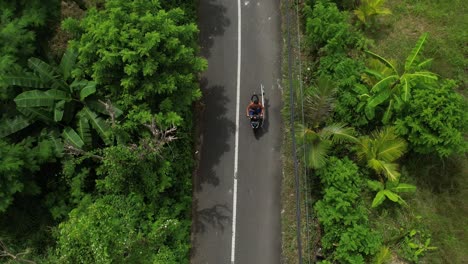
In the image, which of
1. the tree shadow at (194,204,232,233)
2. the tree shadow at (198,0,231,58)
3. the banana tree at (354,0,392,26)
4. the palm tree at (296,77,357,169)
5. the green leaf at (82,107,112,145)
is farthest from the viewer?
the tree shadow at (198,0,231,58)

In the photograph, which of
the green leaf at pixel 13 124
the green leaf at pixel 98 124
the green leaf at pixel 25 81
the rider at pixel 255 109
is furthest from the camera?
the rider at pixel 255 109

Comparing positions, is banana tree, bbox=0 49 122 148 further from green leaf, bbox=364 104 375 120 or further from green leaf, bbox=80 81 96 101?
green leaf, bbox=364 104 375 120

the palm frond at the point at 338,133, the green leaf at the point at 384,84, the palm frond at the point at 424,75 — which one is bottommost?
the palm frond at the point at 338,133

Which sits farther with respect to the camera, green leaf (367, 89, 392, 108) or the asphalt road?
A: the asphalt road

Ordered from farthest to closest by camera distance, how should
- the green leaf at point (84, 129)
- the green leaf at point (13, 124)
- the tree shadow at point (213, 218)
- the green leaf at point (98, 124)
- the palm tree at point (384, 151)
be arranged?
the tree shadow at point (213, 218) < the palm tree at point (384, 151) < the green leaf at point (84, 129) < the green leaf at point (98, 124) < the green leaf at point (13, 124)

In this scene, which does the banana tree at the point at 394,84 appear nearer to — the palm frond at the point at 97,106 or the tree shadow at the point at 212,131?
the tree shadow at the point at 212,131

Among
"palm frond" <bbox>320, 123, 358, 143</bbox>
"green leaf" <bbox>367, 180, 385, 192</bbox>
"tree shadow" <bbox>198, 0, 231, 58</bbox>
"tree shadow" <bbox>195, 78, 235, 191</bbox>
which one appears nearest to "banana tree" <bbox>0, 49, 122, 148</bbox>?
"tree shadow" <bbox>195, 78, 235, 191</bbox>

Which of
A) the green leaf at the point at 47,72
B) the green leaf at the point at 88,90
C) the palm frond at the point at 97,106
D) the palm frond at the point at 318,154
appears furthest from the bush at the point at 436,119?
the green leaf at the point at 47,72
